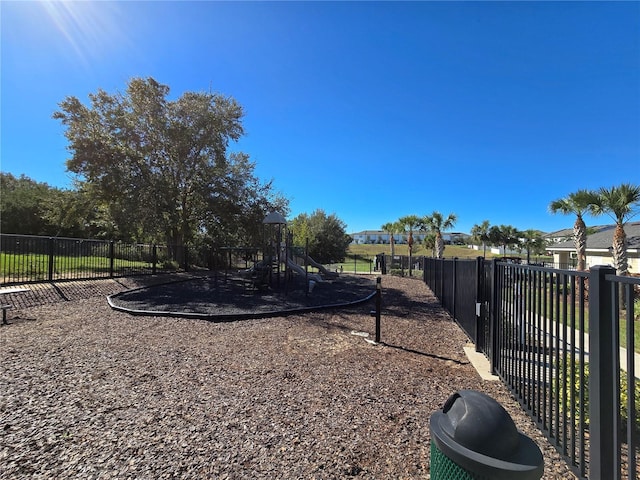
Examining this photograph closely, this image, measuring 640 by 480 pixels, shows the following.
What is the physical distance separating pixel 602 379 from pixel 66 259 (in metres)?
13.6

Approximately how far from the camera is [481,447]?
1.45 m

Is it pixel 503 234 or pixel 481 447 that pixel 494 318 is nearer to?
pixel 481 447

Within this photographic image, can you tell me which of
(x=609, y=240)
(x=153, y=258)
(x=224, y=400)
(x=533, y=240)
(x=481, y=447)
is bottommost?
(x=224, y=400)

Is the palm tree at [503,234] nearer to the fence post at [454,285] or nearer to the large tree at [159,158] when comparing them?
the large tree at [159,158]

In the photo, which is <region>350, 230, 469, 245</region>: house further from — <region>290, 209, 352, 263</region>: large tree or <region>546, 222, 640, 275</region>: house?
<region>546, 222, 640, 275</region>: house

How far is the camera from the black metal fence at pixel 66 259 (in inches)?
397

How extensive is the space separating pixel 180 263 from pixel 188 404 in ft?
53.1

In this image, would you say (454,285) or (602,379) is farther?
(454,285)

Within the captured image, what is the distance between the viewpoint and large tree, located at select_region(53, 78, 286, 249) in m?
15.4

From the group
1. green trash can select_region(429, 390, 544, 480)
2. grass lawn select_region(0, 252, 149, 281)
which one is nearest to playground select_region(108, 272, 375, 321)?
grass lawn select_region(0, 252, 149, 281)

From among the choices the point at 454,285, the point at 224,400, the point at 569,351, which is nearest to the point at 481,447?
the point at 224,400

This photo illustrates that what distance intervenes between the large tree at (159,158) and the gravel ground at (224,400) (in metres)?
10.5

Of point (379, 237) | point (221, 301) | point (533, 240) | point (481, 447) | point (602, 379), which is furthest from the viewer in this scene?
point (379, 237)

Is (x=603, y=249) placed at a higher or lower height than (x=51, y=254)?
higher
